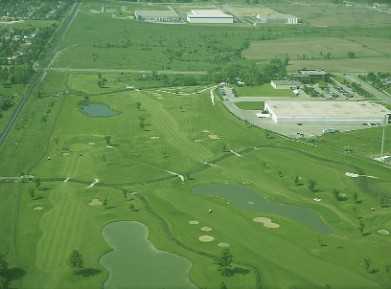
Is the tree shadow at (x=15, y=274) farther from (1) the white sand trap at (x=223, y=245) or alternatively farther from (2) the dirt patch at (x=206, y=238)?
(1) the white sand trap at (x=223, y=245)

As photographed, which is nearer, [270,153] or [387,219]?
[387,219]

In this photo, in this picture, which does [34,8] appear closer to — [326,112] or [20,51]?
[20,51]

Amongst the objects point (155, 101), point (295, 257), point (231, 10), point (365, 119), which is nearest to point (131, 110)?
point (155, 101)

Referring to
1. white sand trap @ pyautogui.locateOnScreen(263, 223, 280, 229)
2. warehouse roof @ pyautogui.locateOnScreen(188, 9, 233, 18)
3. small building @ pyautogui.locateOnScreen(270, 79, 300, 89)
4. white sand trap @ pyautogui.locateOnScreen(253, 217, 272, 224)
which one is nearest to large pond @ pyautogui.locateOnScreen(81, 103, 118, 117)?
small building @ pyautogui.locateOnScreen(270, 79, 300, 89)

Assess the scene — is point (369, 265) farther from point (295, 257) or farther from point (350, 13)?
point (350, 13)

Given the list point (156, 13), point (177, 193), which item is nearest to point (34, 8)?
point (156, 13)

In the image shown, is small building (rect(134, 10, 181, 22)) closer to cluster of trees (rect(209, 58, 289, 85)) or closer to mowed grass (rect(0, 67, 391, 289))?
cluster of trees (rect(209, 58, 289, 85))
